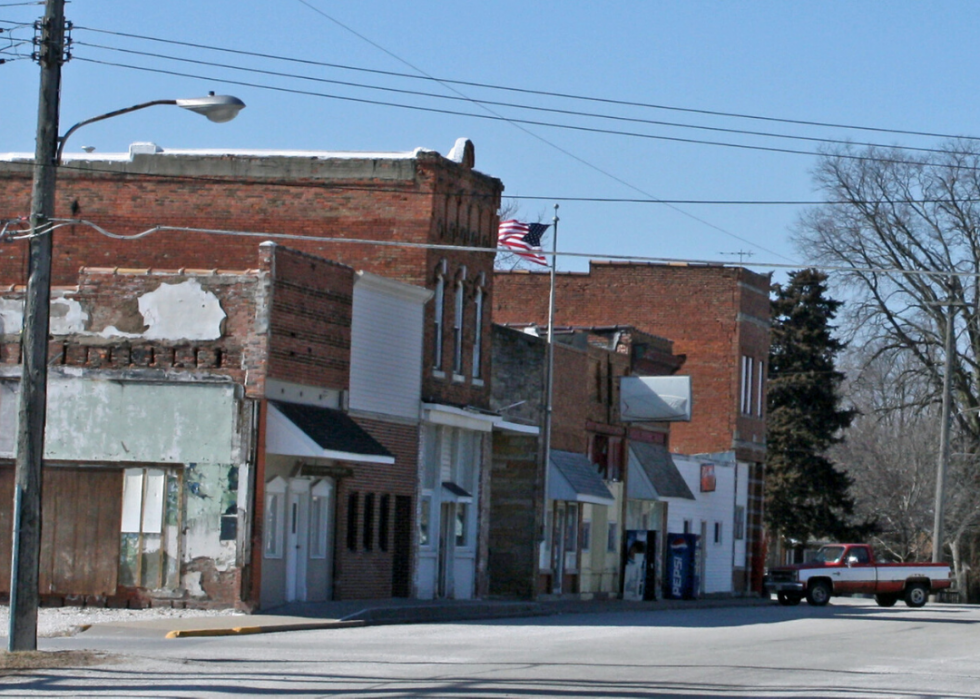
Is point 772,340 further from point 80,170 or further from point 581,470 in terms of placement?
point 80,170

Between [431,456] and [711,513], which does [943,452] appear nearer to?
[711,513]

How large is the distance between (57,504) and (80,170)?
10.4m

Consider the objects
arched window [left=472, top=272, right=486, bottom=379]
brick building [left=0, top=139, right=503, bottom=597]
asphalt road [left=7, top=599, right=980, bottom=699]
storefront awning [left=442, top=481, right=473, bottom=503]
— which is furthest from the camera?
arched window [left=472, top=272, right=486, bottom=379]

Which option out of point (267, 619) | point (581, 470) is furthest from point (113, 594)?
point (581, 470)

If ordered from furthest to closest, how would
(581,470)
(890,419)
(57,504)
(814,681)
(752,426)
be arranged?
(890,419) → (752,426) → (581,470) → (57,504) → (814,681)

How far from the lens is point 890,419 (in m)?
71.2

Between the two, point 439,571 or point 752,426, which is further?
point 752,426

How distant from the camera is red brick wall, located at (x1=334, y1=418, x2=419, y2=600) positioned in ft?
99.2

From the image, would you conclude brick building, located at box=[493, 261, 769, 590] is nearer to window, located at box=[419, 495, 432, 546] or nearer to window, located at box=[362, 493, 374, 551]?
window, located at box=[419, 495, 432, 546]

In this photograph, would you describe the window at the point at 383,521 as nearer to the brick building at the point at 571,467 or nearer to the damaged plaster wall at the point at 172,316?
the brick building at the point at 571,467

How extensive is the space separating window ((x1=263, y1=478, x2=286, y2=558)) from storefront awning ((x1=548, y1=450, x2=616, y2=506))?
1146cm

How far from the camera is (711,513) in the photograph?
5122cm

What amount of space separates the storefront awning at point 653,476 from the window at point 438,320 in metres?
11.9

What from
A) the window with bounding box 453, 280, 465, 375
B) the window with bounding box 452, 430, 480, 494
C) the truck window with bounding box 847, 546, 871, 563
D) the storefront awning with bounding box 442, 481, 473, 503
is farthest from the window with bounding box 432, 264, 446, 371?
the truck window with bounding box 847, 546, 871, 563
